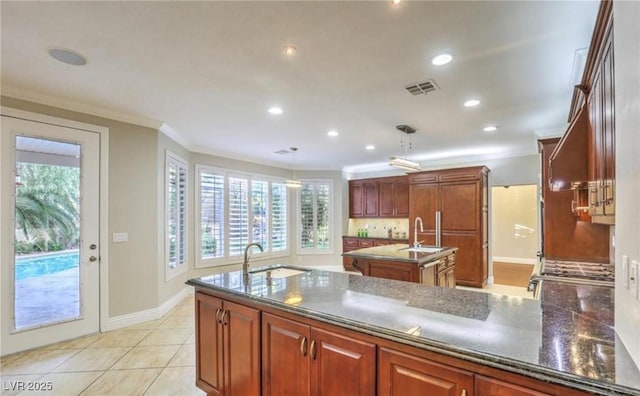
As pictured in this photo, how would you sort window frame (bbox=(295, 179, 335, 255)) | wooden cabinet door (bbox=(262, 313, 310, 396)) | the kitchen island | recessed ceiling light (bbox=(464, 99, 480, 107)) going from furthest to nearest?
window frame (bbox=(295, 179, 335, 255))
the kitchen island
recessed ceiling light (bbox=(464, 99, 480, 107))
wooden cabinet door (bbox=(262, 313, 310, 396))

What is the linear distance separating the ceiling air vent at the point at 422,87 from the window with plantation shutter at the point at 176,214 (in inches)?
138

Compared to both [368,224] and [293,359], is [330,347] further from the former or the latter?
[368,224]

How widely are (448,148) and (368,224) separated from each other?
10.3 ft

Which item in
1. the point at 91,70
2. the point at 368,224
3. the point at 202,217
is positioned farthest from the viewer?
the point at 368,224

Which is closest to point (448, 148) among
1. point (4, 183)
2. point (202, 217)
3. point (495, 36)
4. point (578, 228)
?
point (578, 228)

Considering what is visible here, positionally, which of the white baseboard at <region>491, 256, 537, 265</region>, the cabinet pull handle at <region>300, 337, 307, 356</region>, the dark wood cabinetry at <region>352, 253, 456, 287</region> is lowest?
the white baseboard at <region>491, 256, 537, 265</region>

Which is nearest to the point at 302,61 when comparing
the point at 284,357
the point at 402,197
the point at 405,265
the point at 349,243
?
the point at 284,357

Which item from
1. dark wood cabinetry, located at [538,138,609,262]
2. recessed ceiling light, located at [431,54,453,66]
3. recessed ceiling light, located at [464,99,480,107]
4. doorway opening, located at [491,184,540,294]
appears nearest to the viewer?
recessed ceiling light, located at [431,54,453,66]

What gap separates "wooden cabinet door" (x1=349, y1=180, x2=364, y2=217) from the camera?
8.13 metres

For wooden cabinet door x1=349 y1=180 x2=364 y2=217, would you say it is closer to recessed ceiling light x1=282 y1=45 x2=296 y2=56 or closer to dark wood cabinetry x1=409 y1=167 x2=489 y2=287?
dark wood cabinetry x1=409 y1=167 x2=489 y2=287

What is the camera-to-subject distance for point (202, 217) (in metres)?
5.80

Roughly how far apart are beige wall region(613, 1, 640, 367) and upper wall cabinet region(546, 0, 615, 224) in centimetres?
34

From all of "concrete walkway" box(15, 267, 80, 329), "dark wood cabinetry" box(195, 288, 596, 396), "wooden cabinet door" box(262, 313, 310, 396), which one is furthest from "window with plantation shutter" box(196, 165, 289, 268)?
"wooden cabinet door" box(262, 313, 310, 396)

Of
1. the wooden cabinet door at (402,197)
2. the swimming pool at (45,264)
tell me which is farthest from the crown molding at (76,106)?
the wooden cabinet door at (402,197)
